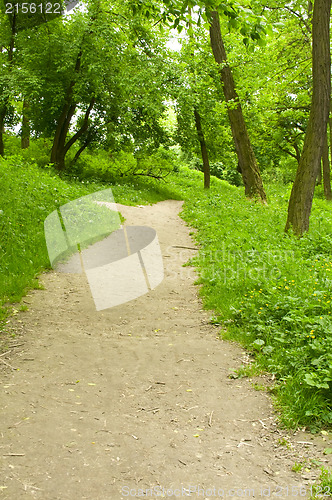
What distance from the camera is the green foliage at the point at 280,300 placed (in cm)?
386

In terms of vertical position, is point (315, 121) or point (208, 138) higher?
point (208, 138)

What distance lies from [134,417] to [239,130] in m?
12.1

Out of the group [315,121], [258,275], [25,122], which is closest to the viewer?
[258,275]

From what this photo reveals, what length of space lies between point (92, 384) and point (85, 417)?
616mm

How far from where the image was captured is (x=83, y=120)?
64.6 feet

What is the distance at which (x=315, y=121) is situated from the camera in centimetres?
899

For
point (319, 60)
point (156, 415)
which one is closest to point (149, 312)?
point (156, 415)

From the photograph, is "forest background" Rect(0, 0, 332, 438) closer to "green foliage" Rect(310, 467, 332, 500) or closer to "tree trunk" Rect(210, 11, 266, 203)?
"tree trunk" Rect(210, 11, 266, 203)

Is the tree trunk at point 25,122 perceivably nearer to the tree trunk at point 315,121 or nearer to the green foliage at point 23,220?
the green foliage at point 23,220

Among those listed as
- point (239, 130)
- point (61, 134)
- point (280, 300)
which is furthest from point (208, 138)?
point (280, 300)

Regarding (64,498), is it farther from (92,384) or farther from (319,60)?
(319,60)

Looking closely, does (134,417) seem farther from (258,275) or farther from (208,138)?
(208,138)

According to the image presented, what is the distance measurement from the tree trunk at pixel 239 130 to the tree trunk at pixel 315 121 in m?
4.99

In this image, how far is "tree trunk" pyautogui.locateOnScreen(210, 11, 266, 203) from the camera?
13883mm
